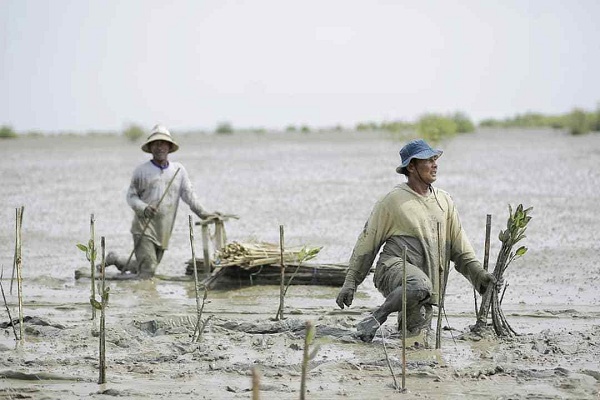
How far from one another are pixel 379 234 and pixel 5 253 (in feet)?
22.7

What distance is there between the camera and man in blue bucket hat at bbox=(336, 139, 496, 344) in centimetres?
784

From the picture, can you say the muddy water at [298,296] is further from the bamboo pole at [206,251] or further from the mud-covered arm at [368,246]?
the mud-covered arm at [368,246]

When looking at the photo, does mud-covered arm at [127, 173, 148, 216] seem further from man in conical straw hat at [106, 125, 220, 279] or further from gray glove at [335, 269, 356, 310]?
gray glove at [335, 269, 356, 310]

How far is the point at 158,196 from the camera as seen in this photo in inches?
445

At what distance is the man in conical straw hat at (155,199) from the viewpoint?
1127 cm

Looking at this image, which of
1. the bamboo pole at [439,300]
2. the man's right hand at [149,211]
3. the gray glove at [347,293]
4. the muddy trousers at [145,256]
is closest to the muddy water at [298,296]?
the bamboo pole at [439,300]

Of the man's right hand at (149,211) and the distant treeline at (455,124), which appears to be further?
the distant treeline at (455,124)

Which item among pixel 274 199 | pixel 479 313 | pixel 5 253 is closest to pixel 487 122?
pixel 274 199

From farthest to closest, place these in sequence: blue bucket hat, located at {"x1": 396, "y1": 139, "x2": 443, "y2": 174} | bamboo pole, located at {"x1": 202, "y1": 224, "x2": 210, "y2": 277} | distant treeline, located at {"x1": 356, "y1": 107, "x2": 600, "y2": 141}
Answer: distant treeline, located at {"x1": 356, "y1": 107, "x2": 600, "y2": 141} → bamboo pole, located at {"x1": 202, "y1": 224, "x2": 210, "y2": 277} → blue bucket hat, located at {"x1": 396, "y1": 139, "x2": 443, "y2": 174}

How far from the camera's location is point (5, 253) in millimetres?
13359

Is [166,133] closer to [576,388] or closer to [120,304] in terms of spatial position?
[120,304]

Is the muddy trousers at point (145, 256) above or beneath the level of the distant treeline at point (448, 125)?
beneath

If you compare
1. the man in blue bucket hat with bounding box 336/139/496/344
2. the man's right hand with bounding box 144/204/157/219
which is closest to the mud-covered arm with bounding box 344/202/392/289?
the man in blue bucket hat with bounding box 336/139/496/344

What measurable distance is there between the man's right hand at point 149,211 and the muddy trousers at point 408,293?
12.4 feet
